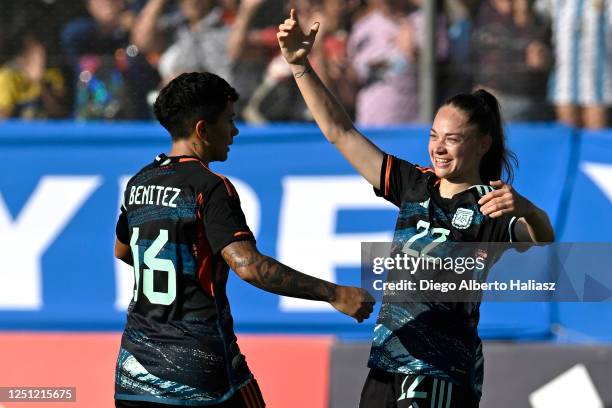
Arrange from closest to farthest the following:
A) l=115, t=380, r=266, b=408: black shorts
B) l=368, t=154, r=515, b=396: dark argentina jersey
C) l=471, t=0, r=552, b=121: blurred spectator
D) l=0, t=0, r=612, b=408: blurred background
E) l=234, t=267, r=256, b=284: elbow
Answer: l=234, t=267, r=256, b=284: elbow
l=115, t=380, r=266, b=408: black shorts
l=368, t=154, r=515, b=396: dark argentina jersey
l=0, t=0, r=612, b=408: blurred background
l=471, t=0, r=552, b=121: blurred spectator

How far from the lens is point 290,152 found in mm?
8023

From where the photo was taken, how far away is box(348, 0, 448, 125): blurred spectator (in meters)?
8.55

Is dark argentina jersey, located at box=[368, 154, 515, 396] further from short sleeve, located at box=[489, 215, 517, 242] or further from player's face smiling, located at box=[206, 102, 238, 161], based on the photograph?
player's face smiling, located at box=[206, 102, 238, 161]

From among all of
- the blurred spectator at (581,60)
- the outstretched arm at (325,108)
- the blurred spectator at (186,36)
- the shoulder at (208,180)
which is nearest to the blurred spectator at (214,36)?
the blurred spectator at (186,36)

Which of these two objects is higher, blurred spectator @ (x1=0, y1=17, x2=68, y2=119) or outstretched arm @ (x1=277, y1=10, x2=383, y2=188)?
blurred spectator @ (x1=0, y1=17, x2=68, y2=119)

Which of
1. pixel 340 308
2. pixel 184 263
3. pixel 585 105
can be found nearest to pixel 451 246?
pixel 340 308

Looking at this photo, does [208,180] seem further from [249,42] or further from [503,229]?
[249,42]

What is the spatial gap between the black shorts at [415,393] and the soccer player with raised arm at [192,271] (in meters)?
0.45

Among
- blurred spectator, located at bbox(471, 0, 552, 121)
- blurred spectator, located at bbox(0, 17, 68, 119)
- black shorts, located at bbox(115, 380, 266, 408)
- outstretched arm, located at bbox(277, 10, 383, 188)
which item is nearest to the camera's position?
black shorts, located at bbox(115, 380, 266, 408)

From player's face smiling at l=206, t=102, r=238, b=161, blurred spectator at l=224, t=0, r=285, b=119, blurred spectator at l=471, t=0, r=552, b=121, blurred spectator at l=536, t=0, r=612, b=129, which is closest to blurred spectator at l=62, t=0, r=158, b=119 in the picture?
blurred spectator at l=224, t=0, r=285, b=119

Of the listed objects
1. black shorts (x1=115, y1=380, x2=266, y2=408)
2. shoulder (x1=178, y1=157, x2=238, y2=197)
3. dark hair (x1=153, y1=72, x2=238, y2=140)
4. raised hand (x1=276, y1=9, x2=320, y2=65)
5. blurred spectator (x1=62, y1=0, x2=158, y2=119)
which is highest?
blurred spectator (x1=62, y1=0, x2=158, y2=119)

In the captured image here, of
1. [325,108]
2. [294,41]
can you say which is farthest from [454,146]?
[294,41]

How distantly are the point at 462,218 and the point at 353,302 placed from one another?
2.07 feet

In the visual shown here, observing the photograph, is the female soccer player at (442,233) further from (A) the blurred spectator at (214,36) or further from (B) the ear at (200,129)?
(A) the blurred spectator at (214,36)
